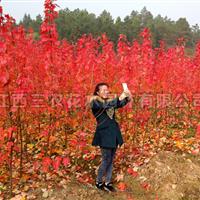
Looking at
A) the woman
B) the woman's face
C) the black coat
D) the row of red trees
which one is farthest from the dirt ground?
the woman's face

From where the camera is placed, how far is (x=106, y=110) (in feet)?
16.7

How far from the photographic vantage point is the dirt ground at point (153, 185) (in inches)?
206

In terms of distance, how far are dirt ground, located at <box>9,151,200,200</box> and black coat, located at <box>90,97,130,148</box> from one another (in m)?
1.01

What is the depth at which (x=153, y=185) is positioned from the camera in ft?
19.4

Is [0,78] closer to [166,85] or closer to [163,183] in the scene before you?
[163,183]

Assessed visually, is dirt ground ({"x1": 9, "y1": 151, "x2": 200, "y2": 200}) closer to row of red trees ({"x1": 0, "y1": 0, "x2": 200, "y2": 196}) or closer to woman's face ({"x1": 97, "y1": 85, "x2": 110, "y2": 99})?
row of red trees ({"x1": 0, "y1": 0, "x2": 200, "y2": 196})

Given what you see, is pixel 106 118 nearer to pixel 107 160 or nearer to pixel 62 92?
pixel 107 160

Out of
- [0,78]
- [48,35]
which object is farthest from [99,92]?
[0,78]

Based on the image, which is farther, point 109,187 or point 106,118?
point 109,187

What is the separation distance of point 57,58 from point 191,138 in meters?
4.84

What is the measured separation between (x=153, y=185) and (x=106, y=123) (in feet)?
5.98

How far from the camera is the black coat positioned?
195 inches

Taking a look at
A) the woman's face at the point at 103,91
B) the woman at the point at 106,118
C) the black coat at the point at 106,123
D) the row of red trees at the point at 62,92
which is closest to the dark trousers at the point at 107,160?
the woman at the point at 106,118

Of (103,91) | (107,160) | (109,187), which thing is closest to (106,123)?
(103,91)
